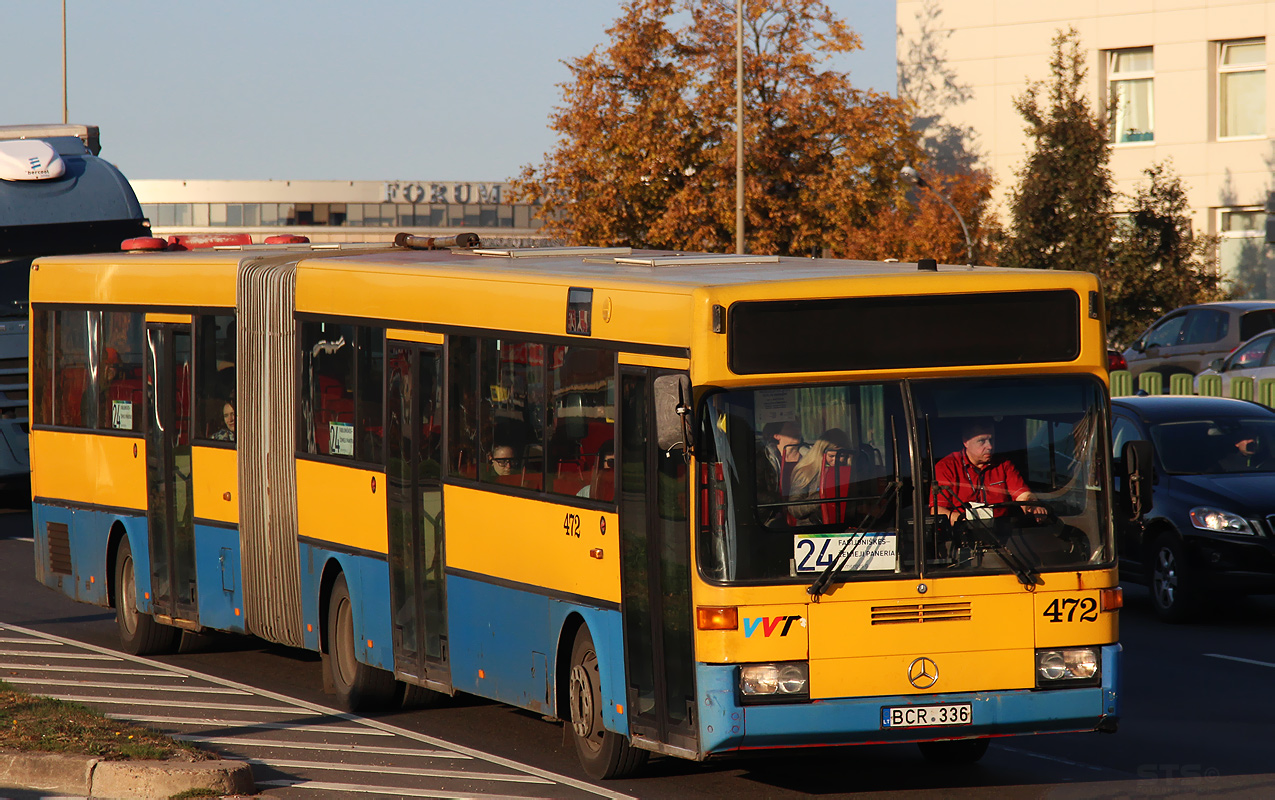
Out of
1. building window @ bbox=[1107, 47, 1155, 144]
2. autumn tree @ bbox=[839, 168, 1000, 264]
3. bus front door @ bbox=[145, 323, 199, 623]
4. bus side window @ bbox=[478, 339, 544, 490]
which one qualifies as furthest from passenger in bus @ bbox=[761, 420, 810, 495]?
building window @ bbox=[1107, 47, 1155, 144]

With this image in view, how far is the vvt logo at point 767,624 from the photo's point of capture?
8.30 m

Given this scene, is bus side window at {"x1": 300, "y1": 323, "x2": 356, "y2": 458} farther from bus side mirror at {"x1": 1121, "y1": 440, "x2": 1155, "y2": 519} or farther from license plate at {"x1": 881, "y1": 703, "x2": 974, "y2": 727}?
bus side mirror at {"x1": 1121, "y1": 440, "x2": 1155, "y2": 519}

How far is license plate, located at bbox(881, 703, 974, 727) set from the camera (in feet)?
27.7

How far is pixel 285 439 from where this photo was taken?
12.6 m

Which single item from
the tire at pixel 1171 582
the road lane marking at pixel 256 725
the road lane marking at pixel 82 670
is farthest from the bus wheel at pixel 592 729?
the tire at pixel 1171 582

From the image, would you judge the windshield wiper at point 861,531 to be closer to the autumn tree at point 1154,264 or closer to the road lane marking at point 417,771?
the road lane marking at point 417,771

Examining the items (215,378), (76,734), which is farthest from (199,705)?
(215,378)

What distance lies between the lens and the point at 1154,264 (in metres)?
41.6

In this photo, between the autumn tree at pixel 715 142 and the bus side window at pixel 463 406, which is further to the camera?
the autumn tree at pixel 715 142

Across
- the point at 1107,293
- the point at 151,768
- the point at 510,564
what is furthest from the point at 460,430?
the point at 1107,293

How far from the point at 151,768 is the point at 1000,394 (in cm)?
418

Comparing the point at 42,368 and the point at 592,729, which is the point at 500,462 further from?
the point at 42,368

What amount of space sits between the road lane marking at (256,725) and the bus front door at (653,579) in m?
2.48

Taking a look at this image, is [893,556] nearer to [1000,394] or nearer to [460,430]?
[1000,394]
